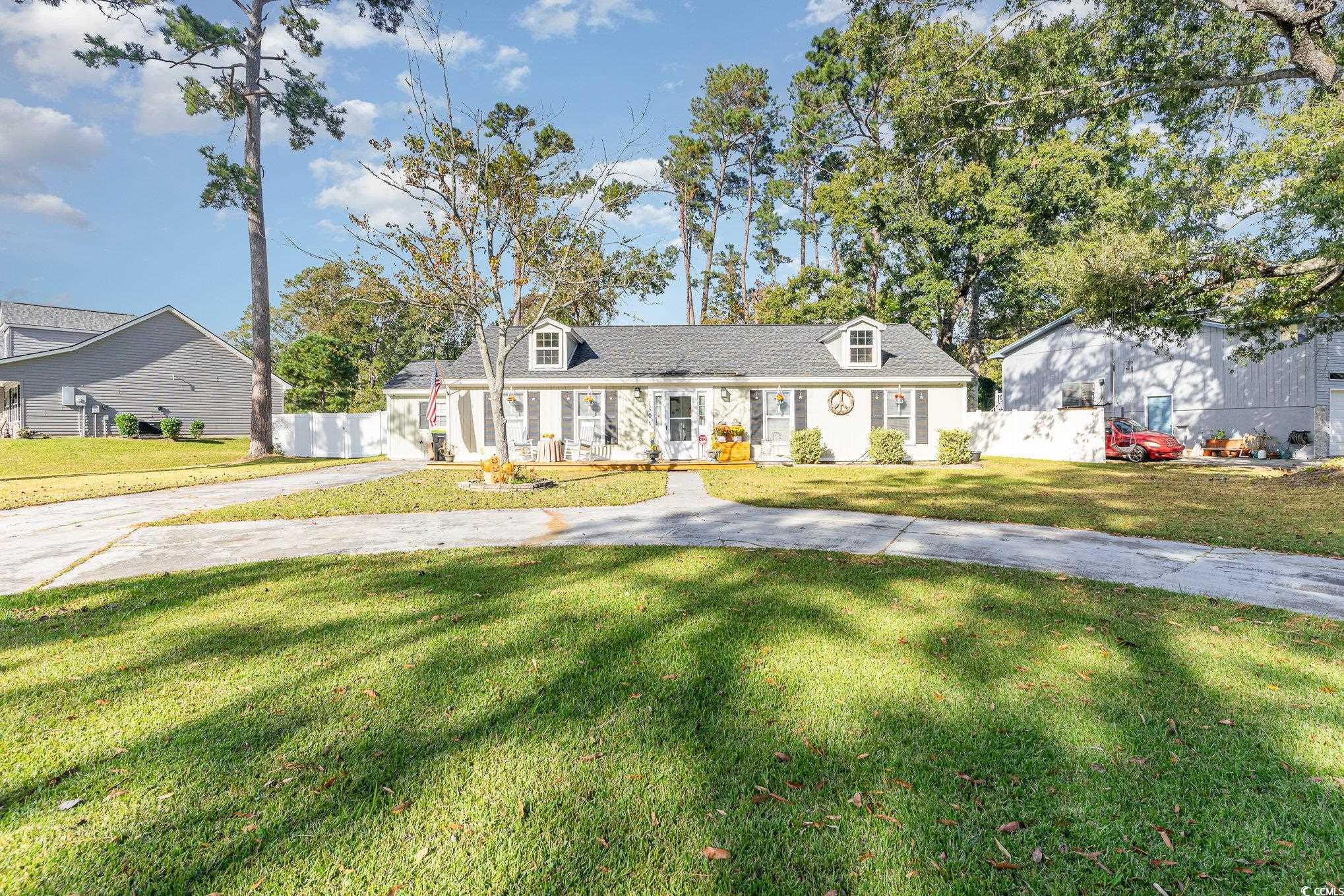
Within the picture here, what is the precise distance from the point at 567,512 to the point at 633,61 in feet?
36.9

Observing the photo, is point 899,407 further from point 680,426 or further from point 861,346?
point 680,426

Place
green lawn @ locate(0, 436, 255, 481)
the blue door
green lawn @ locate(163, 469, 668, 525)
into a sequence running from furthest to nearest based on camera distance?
the blue door
green lawn @ locate(0, 436, 255, 481)
green lawn @ locate(163, 469, 668, 525)

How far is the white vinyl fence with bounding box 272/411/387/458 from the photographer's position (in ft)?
70.5

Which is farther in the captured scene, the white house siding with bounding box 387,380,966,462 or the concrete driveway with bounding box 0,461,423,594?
the white house siding with bounding box 387,380,966,462

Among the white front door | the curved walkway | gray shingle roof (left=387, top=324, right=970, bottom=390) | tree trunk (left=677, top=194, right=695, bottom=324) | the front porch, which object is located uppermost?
tree trunk (left=677, top=194, right=695, bottom=324)

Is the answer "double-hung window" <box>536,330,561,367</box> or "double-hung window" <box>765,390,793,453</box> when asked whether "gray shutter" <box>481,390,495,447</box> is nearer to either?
"double-hung window" <box>536,330,561,367</box>

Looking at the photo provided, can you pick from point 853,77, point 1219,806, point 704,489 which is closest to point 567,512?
point 704,489

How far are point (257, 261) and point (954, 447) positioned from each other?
78.1ft

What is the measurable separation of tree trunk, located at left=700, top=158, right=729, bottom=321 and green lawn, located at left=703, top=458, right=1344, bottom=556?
62.7 ft

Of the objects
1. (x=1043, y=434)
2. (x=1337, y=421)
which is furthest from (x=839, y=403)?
(x=1337, y=421)

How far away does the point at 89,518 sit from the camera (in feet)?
26.5

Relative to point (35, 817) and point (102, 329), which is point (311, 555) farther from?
point (102, 329)

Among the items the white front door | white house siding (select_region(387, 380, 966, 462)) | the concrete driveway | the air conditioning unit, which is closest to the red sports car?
the air conditioning unit

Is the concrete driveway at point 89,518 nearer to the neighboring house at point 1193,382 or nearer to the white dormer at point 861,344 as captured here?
the white dormer at point 861,344
